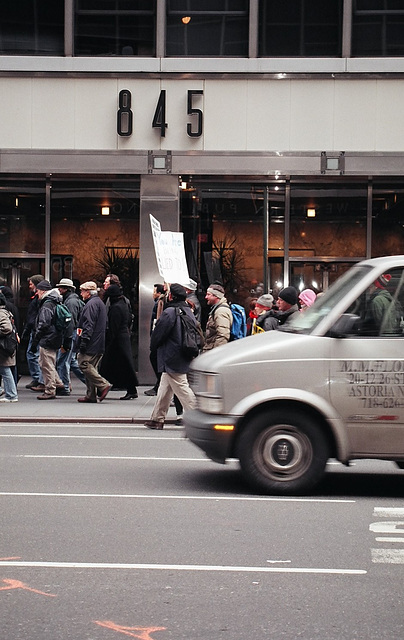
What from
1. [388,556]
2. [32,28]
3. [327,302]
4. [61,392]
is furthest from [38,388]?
[388,556]

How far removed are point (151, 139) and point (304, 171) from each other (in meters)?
2.87

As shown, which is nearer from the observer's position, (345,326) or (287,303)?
(345,326)

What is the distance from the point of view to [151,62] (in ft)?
62.2

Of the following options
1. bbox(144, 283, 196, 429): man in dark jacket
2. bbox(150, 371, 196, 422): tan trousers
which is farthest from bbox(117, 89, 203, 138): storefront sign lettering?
bbox(150, 371, 196, 422): tan trousers

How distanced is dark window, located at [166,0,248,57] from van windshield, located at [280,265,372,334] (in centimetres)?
1129

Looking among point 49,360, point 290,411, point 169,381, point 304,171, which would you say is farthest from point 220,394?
point 304,171

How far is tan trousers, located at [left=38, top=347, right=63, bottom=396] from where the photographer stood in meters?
16.4

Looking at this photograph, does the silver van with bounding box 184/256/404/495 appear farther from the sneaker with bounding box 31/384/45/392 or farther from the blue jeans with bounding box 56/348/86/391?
the sneaker with bounding box 31/384/45/392

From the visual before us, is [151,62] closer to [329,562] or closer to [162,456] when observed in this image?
[162,456]

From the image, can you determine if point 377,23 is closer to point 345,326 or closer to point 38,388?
point 38,388

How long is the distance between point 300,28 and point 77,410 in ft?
28.4

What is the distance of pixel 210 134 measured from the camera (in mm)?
18969

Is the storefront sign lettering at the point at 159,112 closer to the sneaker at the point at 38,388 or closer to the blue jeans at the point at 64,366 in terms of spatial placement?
the blue jeans at the point at 64,366

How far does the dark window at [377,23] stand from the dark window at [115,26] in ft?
12.3
